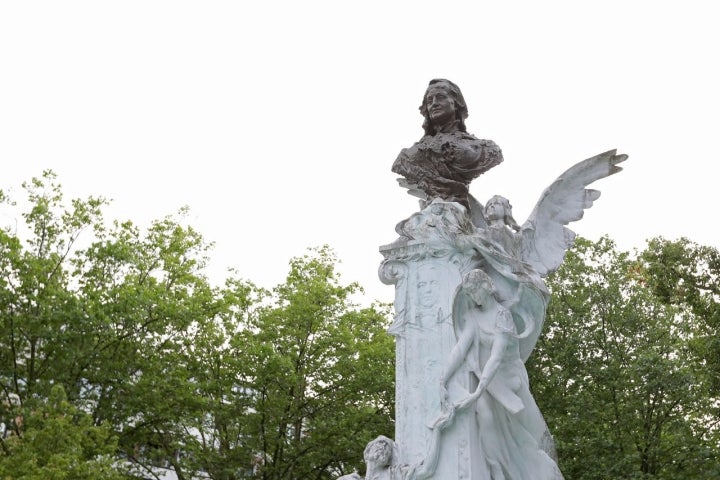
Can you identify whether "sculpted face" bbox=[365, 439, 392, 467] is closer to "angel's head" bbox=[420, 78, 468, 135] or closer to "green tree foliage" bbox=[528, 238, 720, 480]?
"angel's head" bbox=[420, 78, 468, 135]

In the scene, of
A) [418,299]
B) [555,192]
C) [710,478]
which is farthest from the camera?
[710,478]

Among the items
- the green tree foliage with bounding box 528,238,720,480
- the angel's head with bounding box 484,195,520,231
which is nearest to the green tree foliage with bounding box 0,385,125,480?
the green tree foliage with bounding box 528,238,720,480

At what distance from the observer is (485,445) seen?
655cm

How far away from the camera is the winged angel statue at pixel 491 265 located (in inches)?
259

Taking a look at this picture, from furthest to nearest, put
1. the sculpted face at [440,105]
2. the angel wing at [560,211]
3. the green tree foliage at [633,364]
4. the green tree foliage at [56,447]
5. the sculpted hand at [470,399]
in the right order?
1. the green tree foliage at [633,364]
2. the green tree foliage at [56,447]
3. the sculpted face at [440,105]
4. the angel wing at [560,211]
5. the sculpted hand at [470,399]

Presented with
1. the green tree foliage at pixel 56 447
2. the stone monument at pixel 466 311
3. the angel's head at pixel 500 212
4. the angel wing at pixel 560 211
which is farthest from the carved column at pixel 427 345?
the green tree foliage at pixel 56 447

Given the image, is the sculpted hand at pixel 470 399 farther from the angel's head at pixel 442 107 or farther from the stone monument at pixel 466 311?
the angel's head at pixel 442 107

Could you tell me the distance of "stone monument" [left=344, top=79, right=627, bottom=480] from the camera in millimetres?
6547

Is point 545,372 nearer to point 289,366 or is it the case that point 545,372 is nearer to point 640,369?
point 640,369

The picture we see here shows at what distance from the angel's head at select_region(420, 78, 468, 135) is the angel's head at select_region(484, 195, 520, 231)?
1084 millimetres

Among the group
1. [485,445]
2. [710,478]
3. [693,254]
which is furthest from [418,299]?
[693,254]

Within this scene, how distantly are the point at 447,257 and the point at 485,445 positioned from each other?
1668 mm

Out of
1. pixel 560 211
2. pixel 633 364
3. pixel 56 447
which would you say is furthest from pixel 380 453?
pixel 633 364

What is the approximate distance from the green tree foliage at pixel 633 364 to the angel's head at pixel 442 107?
35.5ft
